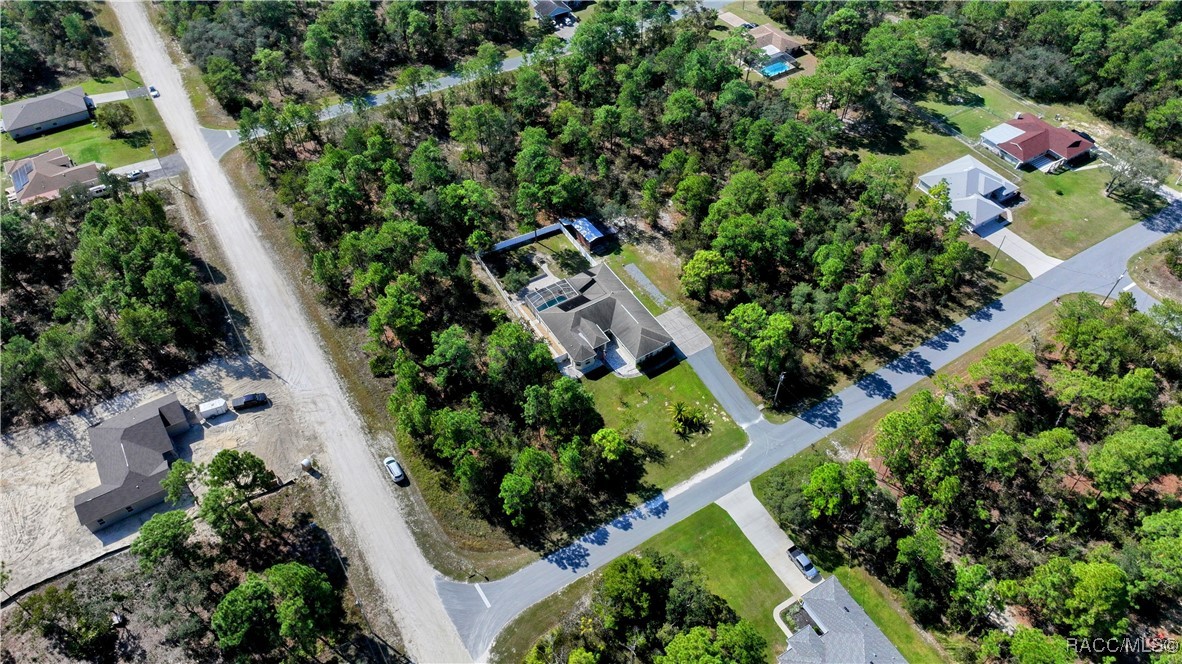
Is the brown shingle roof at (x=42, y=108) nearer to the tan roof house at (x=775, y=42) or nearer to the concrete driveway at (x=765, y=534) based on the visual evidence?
the tan roof house at (x=775, y=42)

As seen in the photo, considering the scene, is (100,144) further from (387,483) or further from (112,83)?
(387,483)

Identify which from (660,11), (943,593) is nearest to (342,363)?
(943,593)

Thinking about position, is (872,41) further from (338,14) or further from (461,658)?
(461,658)

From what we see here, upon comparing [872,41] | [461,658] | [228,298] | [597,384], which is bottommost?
[461,658]

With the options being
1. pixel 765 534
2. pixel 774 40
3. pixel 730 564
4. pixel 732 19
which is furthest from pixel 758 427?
pixel 732 19

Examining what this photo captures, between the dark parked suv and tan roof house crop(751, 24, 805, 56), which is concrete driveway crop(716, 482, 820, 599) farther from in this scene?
tan roof house crop(751, 24, 805, 56)

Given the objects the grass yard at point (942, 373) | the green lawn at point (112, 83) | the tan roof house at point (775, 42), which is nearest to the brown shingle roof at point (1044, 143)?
the grass yard at point (942, 373)
